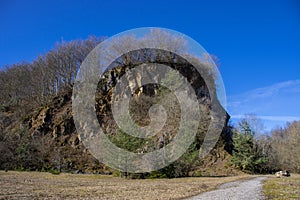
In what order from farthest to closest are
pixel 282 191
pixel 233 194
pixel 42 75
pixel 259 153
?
pixel 42 75 < pixel 259 153 < pixel 282 191 < pixel 233 194

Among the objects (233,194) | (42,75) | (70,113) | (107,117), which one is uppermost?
(42,75)

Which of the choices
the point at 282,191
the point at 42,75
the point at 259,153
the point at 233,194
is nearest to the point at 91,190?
the point at 233,194

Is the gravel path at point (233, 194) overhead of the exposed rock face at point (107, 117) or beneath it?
beneath

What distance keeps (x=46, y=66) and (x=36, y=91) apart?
6702 millimetres

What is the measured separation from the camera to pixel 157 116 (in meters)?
46.2

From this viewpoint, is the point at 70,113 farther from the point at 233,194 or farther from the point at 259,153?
the point at 233,194

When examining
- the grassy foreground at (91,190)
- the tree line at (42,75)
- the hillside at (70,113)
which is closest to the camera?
the grassy foreground at (91,190)

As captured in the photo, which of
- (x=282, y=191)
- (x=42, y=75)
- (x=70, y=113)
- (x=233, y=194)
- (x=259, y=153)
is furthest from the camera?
(x=42, y=75)

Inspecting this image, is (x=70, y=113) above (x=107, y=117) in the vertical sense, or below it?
above

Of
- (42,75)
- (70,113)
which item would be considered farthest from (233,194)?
(42,75)

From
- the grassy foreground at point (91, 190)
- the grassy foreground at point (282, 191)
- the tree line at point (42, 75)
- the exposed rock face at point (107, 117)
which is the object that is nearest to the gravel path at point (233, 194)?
the grassy foreground at point (282, 191)

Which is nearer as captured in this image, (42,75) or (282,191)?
(282,191)

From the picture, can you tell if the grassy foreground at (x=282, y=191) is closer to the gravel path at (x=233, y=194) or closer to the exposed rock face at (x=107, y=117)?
the gravel path at (x=233, y=194)

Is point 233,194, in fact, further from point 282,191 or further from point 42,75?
point 42,75
